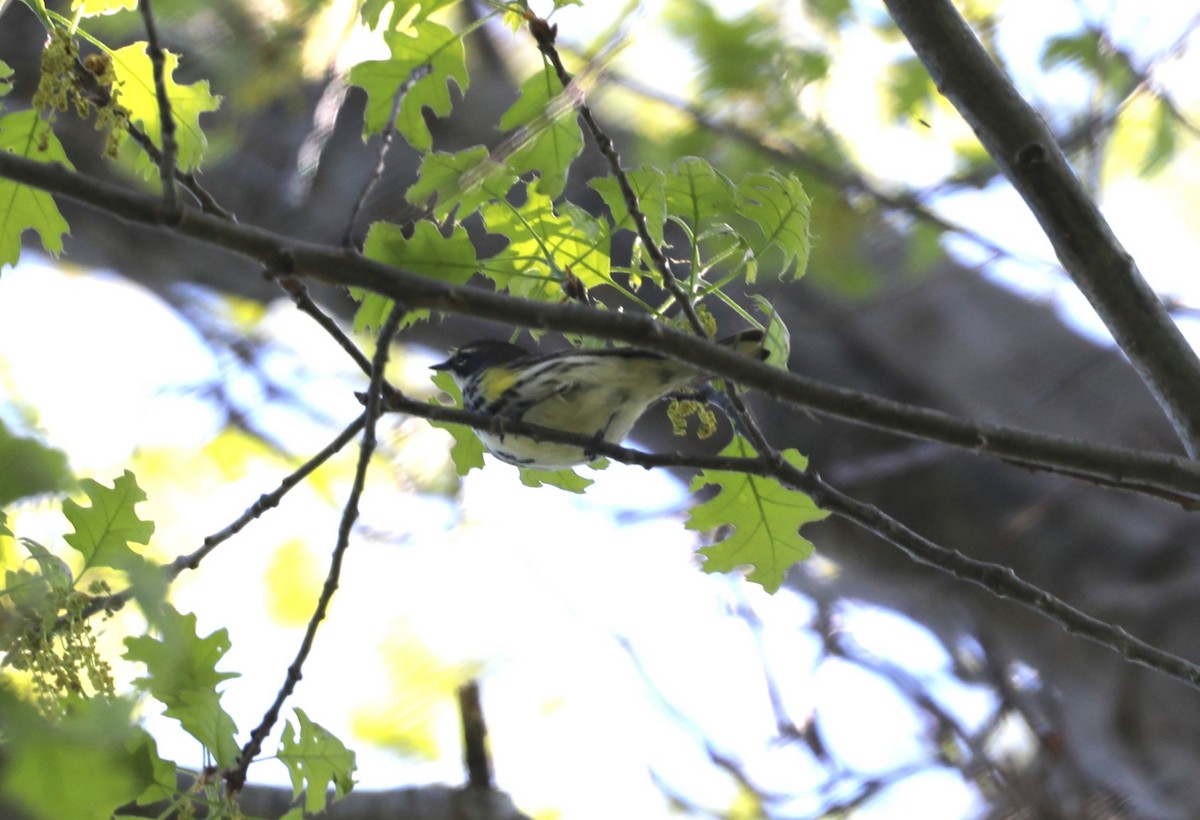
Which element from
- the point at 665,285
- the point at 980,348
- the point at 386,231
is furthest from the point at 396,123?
the point at 980,348

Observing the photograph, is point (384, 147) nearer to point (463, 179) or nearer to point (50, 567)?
point (463, 179)

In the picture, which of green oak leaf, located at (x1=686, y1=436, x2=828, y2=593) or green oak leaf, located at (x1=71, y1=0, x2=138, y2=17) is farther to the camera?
green oak leaf, located at (x1=686, y1=436, x2=828, y2=593)

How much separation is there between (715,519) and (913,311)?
3171 mm

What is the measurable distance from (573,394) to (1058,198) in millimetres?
1171

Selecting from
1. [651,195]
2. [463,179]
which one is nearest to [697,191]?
[651,195]

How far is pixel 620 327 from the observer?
4.82 feet

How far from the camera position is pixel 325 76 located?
14.1 feet

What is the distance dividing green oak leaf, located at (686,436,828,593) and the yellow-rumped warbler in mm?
263

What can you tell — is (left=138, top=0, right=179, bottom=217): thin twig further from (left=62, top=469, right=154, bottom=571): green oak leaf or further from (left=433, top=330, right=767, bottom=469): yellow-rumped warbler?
(left=433, top=330, right=767, bottom=469): yellow-rumped warbler

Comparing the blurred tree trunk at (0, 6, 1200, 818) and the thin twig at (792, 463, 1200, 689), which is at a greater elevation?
the blurred tree trunk at (0, 6, 1200, 818)

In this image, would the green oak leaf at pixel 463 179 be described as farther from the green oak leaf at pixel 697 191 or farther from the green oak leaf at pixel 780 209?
the green oak leaf at pixel 780 209

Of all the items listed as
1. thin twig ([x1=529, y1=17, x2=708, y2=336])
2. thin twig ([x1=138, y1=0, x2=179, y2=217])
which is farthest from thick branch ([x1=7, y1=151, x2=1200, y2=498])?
thin twig ([x1=529, y1=17, x2=708, y2=336])

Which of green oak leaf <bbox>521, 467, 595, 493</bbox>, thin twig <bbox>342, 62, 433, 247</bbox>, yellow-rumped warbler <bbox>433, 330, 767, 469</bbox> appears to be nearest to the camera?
thin twig <bbox>342, 62, 433, 247</bbox>

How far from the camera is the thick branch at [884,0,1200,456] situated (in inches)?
70.2
